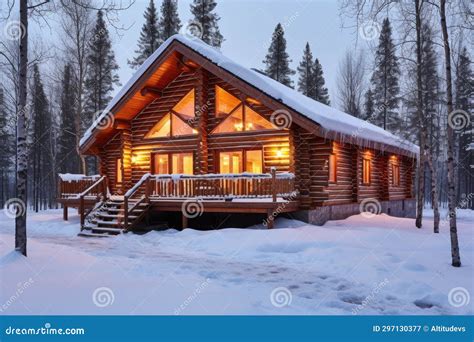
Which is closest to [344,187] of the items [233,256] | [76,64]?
[233,256]

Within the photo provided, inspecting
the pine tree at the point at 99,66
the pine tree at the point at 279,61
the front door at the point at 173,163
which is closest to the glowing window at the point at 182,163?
the front door at the point at 173,163

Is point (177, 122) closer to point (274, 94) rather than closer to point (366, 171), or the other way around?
point (274, 94)

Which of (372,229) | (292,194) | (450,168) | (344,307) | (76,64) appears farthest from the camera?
(76,64)

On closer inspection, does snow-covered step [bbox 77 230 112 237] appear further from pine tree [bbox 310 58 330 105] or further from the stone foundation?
pine tree [bbox 310 58 330 105]

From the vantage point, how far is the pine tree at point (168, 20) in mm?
32906

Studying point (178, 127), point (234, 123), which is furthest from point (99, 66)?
point (234, 123)

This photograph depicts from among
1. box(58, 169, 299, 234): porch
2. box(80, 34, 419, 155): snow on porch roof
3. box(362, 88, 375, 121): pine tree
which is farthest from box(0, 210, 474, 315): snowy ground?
box(362, 88, 375, 121): pine tree

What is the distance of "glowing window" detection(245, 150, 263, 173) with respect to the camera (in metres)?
18.3

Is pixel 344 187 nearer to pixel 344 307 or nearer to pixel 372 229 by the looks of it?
pixel 372 229

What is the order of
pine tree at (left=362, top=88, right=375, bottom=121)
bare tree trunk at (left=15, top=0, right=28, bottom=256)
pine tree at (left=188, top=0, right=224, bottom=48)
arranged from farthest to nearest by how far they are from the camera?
pine tree at (left=362, top=88, right=375, bottom=121), pine tree at (left=188, top=0, right=224, bottom=48), bare tree trunk at (left=15, top=0, right=28, bottom=256)

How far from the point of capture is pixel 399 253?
10859 millimetres

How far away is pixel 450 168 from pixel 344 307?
15.4ft

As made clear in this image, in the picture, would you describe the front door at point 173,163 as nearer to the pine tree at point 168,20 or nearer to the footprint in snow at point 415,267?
the footprint in snow at point 415,267

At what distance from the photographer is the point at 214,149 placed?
19.0 m
